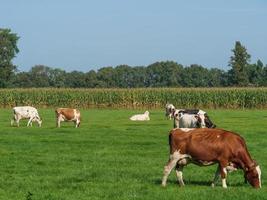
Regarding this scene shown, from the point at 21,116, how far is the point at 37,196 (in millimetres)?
24028

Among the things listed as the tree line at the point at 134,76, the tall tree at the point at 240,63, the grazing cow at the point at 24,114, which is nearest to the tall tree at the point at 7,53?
the tree line at the point at 134,76

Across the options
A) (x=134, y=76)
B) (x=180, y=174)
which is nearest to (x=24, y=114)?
(x=180, y=174)

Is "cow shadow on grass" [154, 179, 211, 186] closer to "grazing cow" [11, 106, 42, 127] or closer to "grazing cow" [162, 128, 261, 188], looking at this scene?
"grazing cow" [162, 128, 261, 188]

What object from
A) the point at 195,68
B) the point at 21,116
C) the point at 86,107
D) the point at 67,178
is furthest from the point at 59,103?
the point at 195,68

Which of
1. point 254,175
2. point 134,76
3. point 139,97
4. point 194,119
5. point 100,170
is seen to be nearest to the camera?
point 254,175

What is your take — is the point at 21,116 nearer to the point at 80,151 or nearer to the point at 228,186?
the point at 80,151

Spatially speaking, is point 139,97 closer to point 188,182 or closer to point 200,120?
point 200,120

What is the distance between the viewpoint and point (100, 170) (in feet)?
56.0

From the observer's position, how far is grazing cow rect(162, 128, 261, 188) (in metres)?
13.9

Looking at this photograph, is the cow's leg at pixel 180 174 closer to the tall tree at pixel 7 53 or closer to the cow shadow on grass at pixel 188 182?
the cow shadow on grass at pixel 188 182

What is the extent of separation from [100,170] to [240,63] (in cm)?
10195

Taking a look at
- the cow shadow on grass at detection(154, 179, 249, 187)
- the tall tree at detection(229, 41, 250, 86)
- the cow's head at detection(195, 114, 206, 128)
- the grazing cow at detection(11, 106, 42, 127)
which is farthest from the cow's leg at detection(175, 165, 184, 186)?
the tall tree at detection(229, 41, 250, 86)

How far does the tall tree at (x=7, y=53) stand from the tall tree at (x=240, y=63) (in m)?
43.0

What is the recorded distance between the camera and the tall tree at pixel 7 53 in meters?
120
